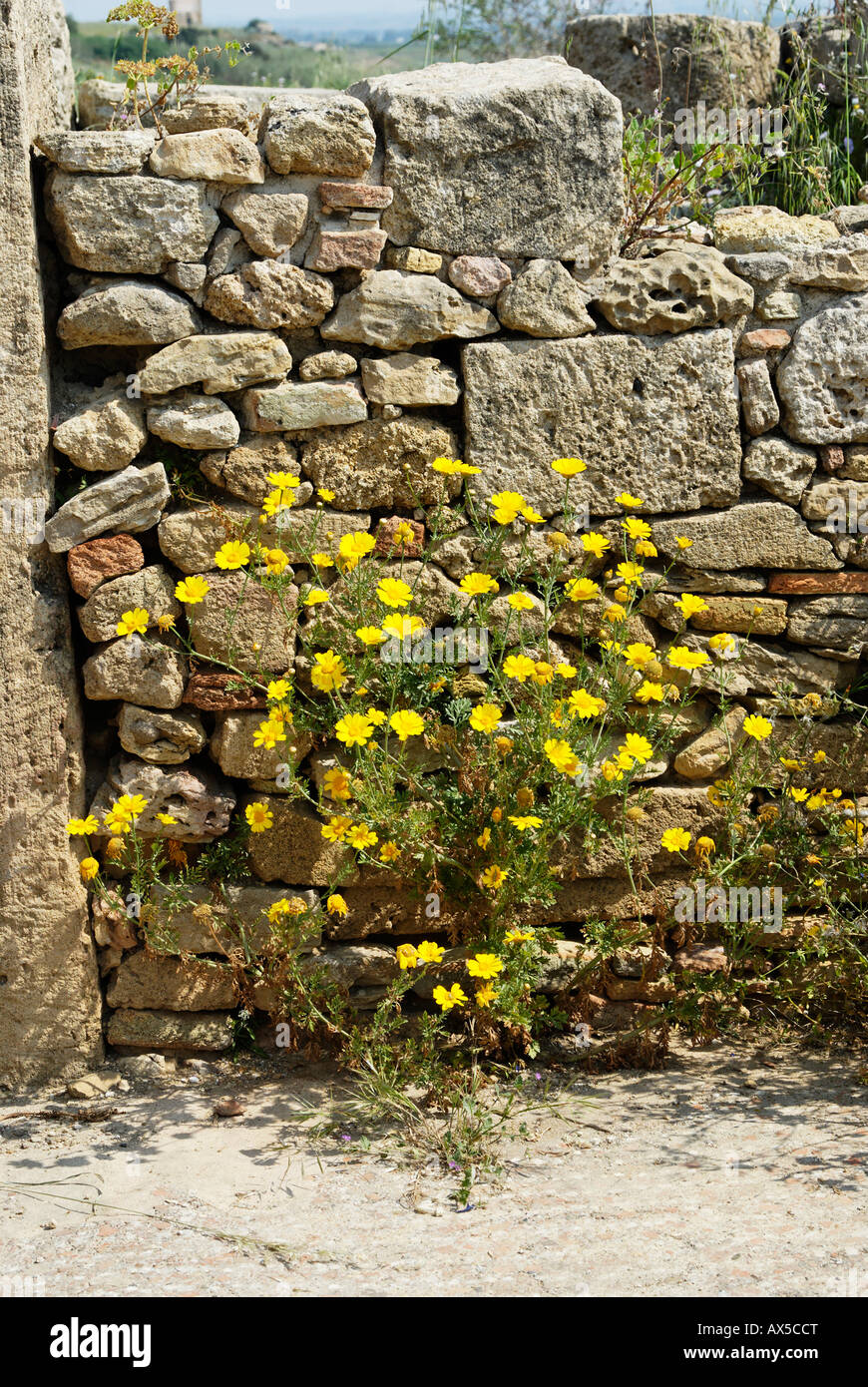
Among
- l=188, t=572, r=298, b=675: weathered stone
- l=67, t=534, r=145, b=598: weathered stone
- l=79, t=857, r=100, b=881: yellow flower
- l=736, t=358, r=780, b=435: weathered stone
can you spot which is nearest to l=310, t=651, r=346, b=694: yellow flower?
l=188, t=572, r=298, b=675: weathered stone

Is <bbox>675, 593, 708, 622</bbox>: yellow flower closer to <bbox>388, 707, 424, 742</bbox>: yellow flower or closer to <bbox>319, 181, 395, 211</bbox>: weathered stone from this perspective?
<bbox>388, 707, 424, 742</bbox>: yellow flower

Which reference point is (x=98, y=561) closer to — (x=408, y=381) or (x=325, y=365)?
(x=325, y=365)

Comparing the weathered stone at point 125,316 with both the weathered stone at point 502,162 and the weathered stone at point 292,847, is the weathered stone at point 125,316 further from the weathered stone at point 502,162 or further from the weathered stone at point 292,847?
the weathered stone at point 292,847

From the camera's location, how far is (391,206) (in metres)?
3.18

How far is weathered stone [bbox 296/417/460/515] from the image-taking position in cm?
323

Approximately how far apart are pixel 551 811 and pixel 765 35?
10.5ft

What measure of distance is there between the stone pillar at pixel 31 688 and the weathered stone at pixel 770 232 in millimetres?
2000

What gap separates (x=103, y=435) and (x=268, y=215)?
748 mm

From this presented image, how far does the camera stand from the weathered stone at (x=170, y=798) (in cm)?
320

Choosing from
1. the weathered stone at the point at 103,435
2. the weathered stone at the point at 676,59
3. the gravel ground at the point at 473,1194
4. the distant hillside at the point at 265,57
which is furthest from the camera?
the distant hillside at the point at 265,57

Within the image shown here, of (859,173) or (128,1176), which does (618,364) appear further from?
(128,1176)

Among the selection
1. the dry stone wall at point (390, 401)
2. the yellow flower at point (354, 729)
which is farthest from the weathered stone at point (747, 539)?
the yellow flower at point (354, 729)

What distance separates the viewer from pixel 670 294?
335cm

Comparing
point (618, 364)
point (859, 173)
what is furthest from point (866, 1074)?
point (859, 173)
